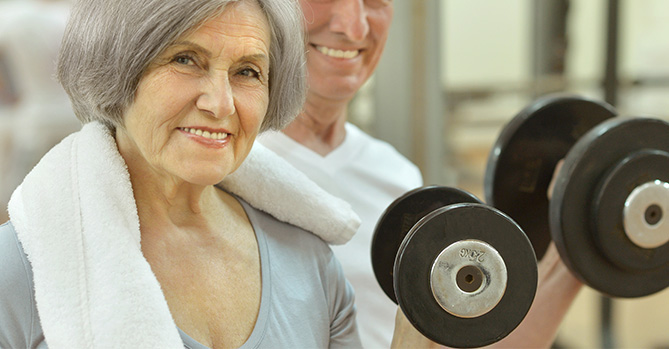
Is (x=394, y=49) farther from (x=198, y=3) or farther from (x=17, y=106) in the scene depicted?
(x=198, y=3)

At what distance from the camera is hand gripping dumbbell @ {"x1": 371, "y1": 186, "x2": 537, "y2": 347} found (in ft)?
3.43

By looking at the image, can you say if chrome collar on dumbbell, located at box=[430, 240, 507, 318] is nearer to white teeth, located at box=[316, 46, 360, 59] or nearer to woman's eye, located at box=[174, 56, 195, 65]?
woman's eye, located at box=[174, 56, 195, 65]

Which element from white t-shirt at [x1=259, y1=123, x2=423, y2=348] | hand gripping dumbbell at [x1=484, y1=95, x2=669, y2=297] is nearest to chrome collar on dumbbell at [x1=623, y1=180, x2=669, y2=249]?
hand gripping dumbbell at [x1=484, y1=95, x2=669, y2=297]

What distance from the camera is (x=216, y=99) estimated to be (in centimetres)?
97

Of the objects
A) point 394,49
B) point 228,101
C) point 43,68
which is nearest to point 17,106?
point 43,68

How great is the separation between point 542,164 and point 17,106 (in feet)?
8.77

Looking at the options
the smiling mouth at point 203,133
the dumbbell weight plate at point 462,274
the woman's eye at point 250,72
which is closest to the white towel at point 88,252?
the smiling mouth at point 203,133

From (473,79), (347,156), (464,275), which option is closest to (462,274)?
(464,275)

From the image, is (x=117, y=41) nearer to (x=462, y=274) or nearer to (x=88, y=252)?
(x=88, y=252)

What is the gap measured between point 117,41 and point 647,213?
1.04m

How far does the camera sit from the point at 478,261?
1.06 m

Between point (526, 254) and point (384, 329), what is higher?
point (526, 254)

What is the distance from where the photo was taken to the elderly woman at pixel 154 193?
0.90 meters

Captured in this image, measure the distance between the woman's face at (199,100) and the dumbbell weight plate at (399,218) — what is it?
38 cm
